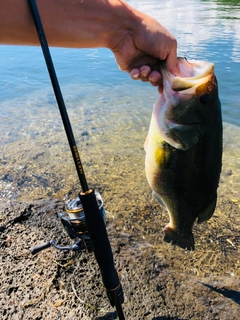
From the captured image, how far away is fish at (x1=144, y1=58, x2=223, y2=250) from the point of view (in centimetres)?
215

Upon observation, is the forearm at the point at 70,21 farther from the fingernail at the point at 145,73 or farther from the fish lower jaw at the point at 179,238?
the fish lower jaw at the point at 179,238

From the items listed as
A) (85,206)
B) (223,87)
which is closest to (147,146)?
(85,206)

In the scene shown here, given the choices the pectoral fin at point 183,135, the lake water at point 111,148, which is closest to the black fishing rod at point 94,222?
the pectoral fin at point 183,135

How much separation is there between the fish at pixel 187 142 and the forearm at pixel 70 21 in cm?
45

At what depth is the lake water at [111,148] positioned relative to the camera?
154 inches

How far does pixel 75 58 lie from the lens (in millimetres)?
17125

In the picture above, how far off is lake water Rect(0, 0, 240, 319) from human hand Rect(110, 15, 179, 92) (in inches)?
85.9

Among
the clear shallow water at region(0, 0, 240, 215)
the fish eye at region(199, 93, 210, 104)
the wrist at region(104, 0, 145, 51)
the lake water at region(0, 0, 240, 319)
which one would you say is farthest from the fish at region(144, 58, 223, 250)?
the clear shallow water at region(0, 0, 240, 215)

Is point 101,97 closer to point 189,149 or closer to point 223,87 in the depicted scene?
point 223,87

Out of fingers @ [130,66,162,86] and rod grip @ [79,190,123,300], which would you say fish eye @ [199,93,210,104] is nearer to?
fingers @ [130,66,162,86]

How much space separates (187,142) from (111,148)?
464 centimetres

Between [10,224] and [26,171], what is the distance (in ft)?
6.25

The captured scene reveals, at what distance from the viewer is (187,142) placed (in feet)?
7.30

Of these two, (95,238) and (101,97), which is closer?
(95,238)
